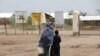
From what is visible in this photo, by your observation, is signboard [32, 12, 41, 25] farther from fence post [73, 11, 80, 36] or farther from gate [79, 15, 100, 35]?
gate [79, 15, 100, 35]

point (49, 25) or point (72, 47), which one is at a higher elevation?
point (49, 25)

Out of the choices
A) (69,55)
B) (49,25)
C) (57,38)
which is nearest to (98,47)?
(69,55)

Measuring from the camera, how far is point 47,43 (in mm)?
10891

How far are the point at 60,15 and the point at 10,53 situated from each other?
1851 centimetres

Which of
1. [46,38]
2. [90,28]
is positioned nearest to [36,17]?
[90,28]

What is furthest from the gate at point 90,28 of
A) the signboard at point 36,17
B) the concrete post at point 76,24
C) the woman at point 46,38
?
the woman at point 46,38

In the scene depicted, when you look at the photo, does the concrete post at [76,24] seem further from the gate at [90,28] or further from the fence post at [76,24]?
the gate at [90,28]

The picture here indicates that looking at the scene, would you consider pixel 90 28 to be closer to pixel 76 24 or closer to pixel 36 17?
pixel 36 17

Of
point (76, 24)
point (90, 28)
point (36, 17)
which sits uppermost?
point (36, 17)

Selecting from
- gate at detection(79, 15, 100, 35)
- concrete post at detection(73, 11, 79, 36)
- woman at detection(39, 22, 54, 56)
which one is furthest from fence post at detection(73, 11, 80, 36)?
woman at detection(39, 22, 54, 56)

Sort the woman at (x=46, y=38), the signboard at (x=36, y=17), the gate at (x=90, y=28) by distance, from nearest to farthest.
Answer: the woman at (x=46, y=38), the signboard at (x=36, y=17), the gate at (x=90, y=28)

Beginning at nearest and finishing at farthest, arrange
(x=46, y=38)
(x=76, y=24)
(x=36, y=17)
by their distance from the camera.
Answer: (x=46, y=38) < (x=76, y=24) < (x=36, y=17)

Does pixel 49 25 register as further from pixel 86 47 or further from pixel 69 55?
pixel 86 47

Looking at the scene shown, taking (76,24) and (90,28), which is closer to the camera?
(76,24)
